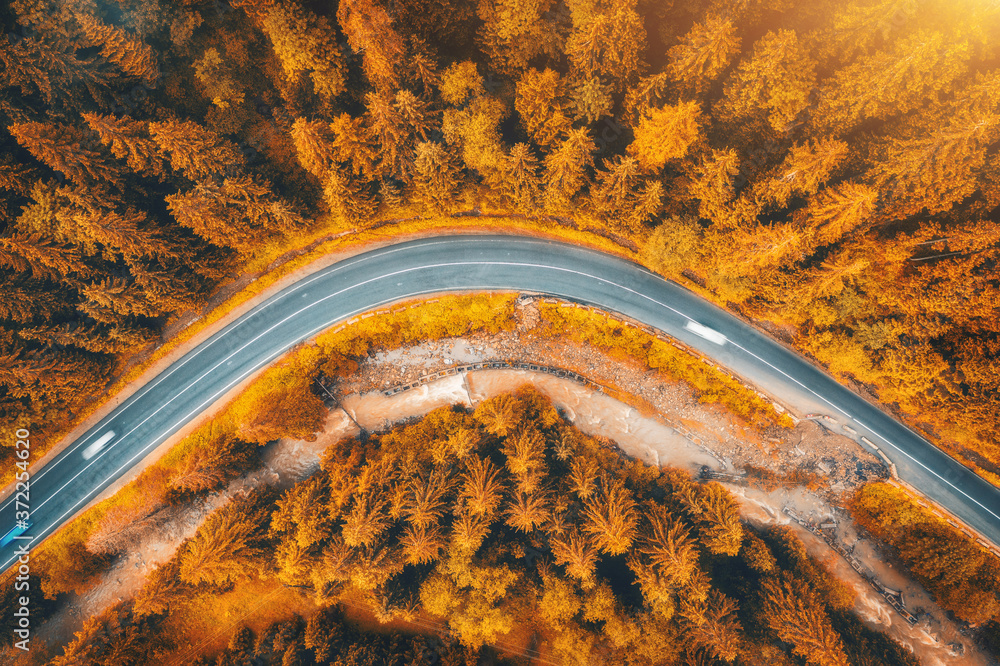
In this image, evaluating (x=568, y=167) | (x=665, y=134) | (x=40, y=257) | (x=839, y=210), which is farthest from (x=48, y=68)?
(x=839, y=210)

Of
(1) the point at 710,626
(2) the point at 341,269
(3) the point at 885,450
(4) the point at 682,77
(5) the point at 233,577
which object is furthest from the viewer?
(2) the point at 341,269

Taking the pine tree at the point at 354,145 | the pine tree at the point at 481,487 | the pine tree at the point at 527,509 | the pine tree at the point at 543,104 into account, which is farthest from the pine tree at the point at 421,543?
the pine tree at the point at 543,104

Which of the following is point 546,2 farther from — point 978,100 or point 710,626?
point 710,626

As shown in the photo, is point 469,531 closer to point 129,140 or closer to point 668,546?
point 668,546

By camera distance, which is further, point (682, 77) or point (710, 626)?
point (710, 626)

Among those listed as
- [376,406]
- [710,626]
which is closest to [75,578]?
[376,406]

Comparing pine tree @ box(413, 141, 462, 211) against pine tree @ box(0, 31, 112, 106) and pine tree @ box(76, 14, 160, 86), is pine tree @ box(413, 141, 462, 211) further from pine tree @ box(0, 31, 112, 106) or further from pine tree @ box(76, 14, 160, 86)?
pine tree @ box(0, 31, 112, 106)

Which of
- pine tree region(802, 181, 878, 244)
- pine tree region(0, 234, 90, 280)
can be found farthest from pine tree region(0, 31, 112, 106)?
pine tree region(802, 181, 878, 244)
